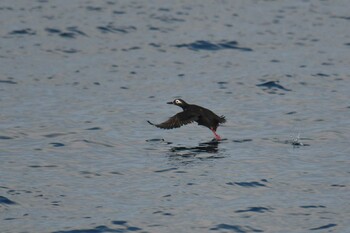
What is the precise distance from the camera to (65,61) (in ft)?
93.2

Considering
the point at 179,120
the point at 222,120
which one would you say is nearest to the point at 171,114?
the point at 222,120

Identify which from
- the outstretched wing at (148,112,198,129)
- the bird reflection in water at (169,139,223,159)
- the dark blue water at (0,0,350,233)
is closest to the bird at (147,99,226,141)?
the outstretched wing at (148,112,198,129)

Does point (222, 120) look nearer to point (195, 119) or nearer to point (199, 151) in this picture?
point (195, 119)

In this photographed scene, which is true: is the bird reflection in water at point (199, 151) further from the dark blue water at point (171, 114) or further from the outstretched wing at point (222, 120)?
the outstretched wing at point (222, 120)

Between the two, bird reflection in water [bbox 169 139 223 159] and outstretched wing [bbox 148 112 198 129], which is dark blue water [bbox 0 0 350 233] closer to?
bird reflection in water [bbox 169 139 223 159]

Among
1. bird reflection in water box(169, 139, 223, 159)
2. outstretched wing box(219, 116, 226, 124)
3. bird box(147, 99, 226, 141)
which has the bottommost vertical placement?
bird reflection in water box(169, 139, 223, 159)

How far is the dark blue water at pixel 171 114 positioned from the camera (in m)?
14.9

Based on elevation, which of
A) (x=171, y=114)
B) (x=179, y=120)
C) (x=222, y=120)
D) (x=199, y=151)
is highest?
(x=179, y=120)

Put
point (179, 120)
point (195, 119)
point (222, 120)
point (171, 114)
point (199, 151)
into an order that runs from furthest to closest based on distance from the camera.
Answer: point (171, 114), point (222, 120), point (195, 119), point (179, 120), point (199, 151)

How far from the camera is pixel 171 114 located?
22.8 meters

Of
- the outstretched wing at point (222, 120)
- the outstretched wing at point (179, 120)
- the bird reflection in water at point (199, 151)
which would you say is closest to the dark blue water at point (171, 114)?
the bird reflection in water at point (199, 151)

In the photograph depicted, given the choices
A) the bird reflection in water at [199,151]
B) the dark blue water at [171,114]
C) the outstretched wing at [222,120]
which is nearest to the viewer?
the dark blue water at [171,114]

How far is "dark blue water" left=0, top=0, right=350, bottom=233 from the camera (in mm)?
14945

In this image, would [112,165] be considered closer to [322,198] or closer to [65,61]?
[322,198]
